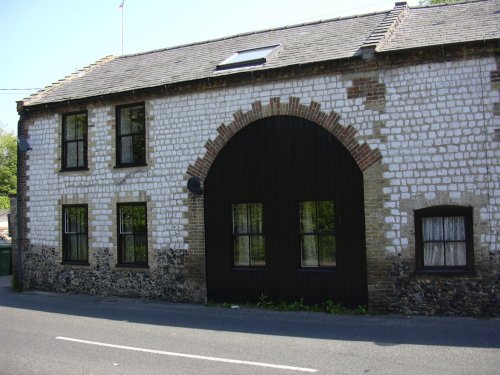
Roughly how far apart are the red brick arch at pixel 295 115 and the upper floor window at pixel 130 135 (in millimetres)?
1962

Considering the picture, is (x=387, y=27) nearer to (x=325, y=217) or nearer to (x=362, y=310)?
(x=325, y=217)

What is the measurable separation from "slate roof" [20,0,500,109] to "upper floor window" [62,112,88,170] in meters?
0.67

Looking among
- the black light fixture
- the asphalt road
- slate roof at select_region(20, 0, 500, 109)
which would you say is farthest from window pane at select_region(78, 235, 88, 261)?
the black light fixture

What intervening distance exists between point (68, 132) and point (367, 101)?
30.4ft

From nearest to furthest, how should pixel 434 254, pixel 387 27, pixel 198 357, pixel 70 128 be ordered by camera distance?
pixel 198 357 < pixel 434 254 < pixel 387 27 < pixel 70 128

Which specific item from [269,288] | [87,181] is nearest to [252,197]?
[269,288]

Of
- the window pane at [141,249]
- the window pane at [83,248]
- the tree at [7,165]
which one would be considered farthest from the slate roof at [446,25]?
the tree at [7,165]

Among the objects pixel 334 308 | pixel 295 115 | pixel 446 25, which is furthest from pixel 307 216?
pixel 446 25

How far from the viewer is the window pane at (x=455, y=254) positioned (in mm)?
11047

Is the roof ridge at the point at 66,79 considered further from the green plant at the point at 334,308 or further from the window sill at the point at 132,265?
the green plant at the point at 334,308

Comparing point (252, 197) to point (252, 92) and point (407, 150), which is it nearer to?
point (252, 92)

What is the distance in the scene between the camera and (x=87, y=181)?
15.6 meters

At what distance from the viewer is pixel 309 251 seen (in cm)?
1248

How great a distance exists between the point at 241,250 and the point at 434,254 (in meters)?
4.52
